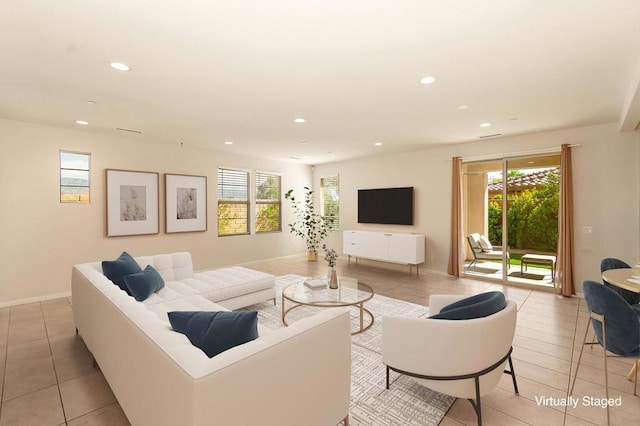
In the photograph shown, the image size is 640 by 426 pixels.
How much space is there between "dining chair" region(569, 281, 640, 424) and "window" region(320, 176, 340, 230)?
6.15 meters

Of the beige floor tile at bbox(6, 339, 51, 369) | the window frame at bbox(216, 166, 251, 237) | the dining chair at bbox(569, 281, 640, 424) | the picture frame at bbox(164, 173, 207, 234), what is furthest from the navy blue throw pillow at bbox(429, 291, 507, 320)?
the window frame at bbox(216, 166, 251, 237)

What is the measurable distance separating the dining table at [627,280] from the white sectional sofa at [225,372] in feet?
7.43

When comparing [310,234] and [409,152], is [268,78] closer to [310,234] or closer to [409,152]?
[409,152]

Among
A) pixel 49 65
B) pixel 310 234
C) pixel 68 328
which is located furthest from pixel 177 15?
pixel 310 234

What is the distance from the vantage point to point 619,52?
2.36 m

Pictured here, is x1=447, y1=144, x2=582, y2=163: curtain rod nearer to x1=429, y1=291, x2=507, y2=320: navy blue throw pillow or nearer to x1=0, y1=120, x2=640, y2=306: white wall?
x1=0, y1=120, x2=640, y2=306: white wall

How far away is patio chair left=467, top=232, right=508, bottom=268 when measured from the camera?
5.57 metres

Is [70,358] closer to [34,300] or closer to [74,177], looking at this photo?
[34,300]

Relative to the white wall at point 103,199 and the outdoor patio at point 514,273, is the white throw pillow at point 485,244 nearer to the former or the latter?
the outdoor patio at point 514,273

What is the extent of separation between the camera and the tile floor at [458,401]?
1.97 m

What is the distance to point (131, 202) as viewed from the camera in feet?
17.1

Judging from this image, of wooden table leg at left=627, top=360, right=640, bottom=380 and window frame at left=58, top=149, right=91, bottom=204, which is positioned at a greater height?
window frame at left=58, top=149, right=91, bottom=204

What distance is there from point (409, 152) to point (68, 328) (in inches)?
253

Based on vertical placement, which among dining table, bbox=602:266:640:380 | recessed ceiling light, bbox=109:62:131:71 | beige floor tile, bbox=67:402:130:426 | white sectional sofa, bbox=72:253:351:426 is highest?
recessed ceiling light, bbox=109:62:131:71
